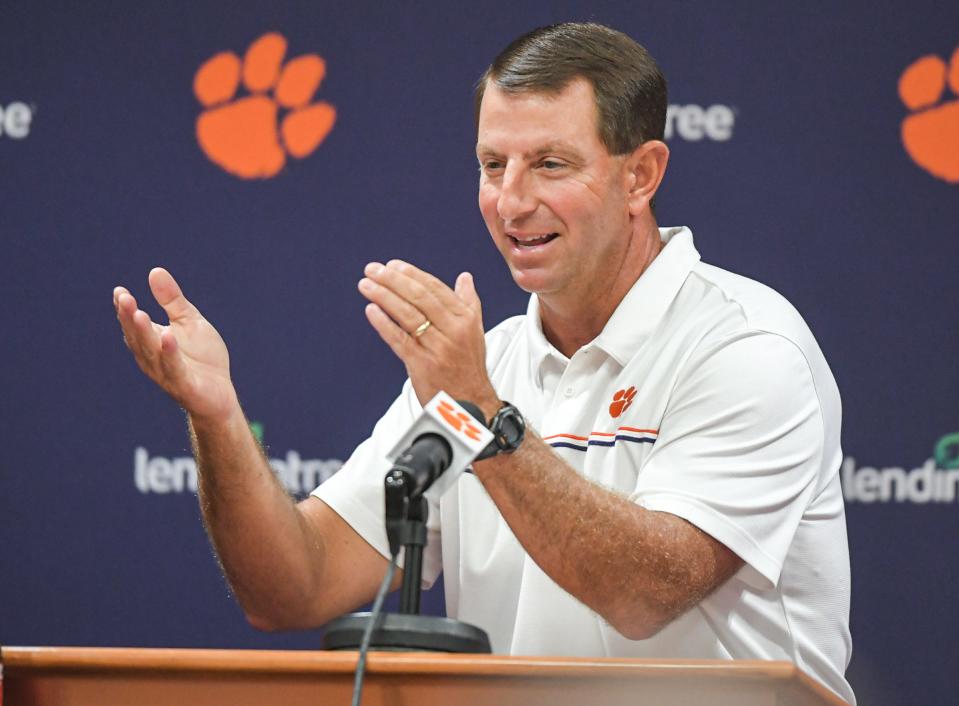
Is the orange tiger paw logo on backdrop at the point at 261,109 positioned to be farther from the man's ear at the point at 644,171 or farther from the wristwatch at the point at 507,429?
the wristwatch at the point at 507,429

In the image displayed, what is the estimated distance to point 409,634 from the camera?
4.31 ft

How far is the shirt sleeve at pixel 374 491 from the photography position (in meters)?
2.29

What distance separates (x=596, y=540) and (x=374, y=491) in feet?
2.23

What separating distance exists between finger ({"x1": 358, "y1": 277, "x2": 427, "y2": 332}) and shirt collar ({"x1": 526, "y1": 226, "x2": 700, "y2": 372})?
0.53 meters

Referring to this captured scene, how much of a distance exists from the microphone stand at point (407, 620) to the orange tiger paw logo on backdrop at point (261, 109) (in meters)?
1.65

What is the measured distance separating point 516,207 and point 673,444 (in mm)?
440

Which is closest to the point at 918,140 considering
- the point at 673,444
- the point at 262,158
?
the point at 673,444

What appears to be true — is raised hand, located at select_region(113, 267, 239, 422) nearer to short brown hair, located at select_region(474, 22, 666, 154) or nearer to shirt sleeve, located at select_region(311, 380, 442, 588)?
shirt sleeve, located at select_region(311, 380, 442, 588)

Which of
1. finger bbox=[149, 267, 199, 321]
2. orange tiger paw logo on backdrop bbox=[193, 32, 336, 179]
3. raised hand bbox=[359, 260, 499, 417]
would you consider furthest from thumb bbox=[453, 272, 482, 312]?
orange tiger paw logo on backdrop bbox=[193, 32, 336, 179]

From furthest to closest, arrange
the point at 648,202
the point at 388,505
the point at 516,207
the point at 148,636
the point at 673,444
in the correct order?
the point at 148,636
the point at 648,202
the point at 516,207
the point at 673,444
the point at 388,505

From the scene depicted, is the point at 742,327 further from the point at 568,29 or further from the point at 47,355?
the point at 47,355

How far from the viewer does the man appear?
1.72 meters

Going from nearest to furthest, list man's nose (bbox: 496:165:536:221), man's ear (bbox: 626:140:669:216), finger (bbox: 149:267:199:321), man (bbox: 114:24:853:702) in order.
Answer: man (bbox: 114:24:853:702)
finger (bbox: 149:267:199:321)
man's nose (bbox: 496:165:536:221)
man's ear (bbox: 626:140:669:216)

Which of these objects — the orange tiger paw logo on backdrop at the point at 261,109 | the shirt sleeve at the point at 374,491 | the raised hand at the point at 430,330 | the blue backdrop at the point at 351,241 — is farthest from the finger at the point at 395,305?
the orange tiger paw logo on backdrop at the point at 261,109
